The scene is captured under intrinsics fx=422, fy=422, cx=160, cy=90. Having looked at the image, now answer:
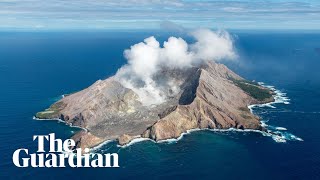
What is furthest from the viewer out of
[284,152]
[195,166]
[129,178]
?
[284,152]

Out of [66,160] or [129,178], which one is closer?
[129,178]

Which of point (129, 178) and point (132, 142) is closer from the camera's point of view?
point (129, 178)

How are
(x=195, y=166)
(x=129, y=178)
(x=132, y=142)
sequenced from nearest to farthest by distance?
(x=129, y=178), (x=195, y=166), (x=132, y=142)

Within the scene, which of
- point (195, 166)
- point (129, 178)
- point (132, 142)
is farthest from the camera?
point (132, 142)

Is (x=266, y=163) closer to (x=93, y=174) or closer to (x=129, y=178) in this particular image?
(x=129, y=178)

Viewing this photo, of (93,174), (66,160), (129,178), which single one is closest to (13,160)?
(66,160)

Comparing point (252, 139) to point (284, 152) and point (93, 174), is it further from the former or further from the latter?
point (93, 174)

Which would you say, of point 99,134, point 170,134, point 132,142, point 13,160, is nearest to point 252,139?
point 170,134

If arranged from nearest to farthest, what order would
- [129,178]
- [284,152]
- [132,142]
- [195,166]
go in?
[129,178]
[195,166]
[284,152]
[132,142]
